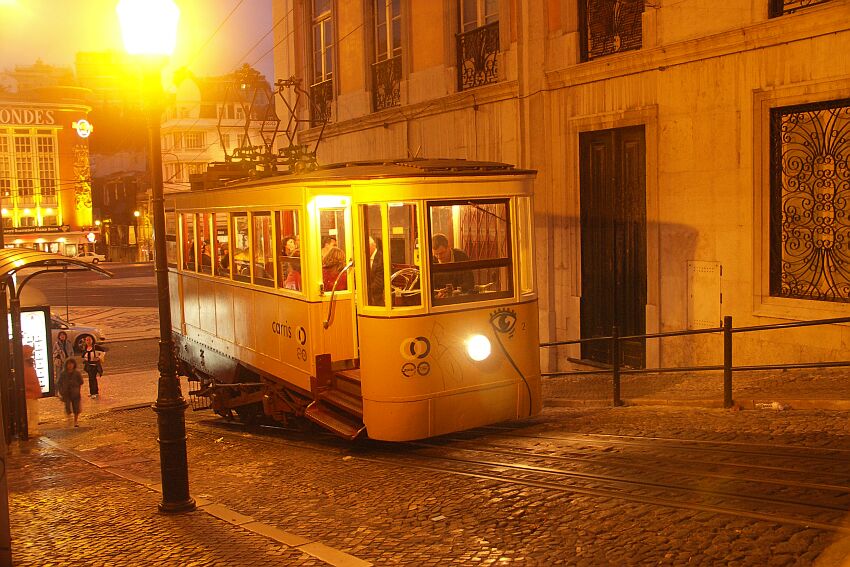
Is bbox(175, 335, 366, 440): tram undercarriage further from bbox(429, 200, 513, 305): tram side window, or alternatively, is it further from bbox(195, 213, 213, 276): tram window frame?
bbox(429, 200, 513, 305): tram side window

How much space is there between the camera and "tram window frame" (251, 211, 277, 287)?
33.8 ft

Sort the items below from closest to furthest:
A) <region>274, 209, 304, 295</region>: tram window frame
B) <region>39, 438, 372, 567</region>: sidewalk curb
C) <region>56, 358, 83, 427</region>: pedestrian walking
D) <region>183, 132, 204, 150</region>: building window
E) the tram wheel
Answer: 1. <region>39, 438, 372, 567</region>: sidewalk curb
2. <region>274, 209, 304, 295</region>: tram window frame
3. the tram wheel
4. <region>56, 358, 83, 427</region>: pedestrian walking
5. <region>183, 132, 204, 150</region>: building window

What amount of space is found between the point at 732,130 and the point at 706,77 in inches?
34.3

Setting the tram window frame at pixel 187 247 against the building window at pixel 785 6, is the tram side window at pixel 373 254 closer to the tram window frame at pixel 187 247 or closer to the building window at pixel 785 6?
the tram window frame at pixel 187 247

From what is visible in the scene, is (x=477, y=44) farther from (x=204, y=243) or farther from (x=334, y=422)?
(x=334, y=422)

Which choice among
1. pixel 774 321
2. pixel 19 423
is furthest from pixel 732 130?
pixel 19 423

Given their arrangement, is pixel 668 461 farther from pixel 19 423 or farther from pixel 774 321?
pixel 19 423

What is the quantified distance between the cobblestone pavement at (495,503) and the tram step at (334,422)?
324 mm

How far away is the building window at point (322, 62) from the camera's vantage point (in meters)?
23.0

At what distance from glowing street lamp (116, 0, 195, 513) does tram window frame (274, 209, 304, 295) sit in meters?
2.11

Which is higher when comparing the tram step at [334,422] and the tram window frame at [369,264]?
the tram window frame at [369,264]

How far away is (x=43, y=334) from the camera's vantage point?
566 inches

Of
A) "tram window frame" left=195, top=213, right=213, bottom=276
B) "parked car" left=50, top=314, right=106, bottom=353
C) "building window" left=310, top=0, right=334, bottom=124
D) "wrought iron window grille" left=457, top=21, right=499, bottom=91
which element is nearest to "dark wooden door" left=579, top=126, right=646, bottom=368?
"wrought iron window grille" left=457, top=21, right=499, bottom=91

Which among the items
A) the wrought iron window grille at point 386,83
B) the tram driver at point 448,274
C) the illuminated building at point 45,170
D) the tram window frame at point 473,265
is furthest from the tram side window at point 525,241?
the illuminated building at point 45,170
